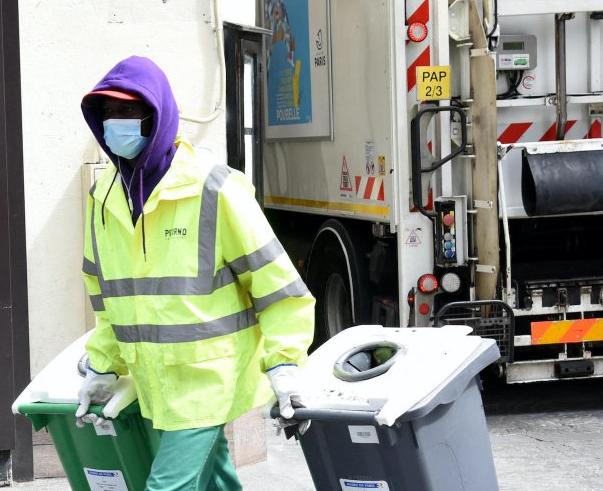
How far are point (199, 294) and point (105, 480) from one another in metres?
0.69

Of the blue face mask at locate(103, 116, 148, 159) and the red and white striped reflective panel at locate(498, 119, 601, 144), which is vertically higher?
the red and white striped reflective panel at locate(498, 119, 601, 144)

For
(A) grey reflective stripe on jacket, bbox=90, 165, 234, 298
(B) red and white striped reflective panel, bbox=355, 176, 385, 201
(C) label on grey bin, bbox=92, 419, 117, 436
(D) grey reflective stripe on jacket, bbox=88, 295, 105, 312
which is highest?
(B) red and white striped reflective panel, bbox=355, 176, 385, 201

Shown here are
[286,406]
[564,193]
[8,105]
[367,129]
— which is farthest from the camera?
[367,129]

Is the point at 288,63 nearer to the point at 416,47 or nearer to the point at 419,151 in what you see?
the point at 416,47

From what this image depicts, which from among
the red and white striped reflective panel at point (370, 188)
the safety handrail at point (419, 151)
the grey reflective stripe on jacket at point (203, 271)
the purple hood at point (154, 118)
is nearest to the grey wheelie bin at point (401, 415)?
the grey reflective stripe on jacket at point (203, 271)

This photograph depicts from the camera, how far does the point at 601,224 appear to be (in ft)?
23.8

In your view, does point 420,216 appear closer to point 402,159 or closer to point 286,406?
point 402,159

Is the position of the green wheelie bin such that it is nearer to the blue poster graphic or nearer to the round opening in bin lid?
the round opening in bin lid

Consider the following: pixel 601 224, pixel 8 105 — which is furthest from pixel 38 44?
pixel 601 224

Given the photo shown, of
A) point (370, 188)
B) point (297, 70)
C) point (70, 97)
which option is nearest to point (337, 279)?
point (370, 188)

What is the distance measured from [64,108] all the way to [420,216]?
6.57 ft

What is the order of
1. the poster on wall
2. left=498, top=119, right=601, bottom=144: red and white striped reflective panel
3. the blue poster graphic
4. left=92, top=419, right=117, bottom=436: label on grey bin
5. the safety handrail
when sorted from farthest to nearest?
the blue poster graphic → the poster on wall → left=498, top=119, right=601, bottom=144: red and white striped reflective panel → the safety handrail → left=92, top=419, right=117, bottom=436: label on grey bin

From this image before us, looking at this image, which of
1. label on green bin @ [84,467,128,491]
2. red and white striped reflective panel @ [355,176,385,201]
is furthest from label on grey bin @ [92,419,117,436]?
red and white striped reflective panel @ [355,176,385,201]

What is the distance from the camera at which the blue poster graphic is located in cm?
818
